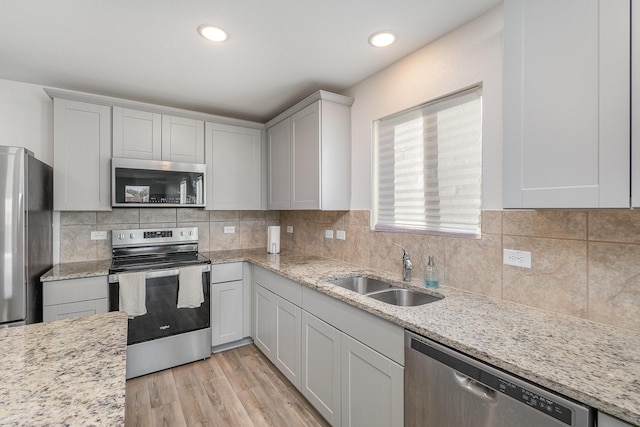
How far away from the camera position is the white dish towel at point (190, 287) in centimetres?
254

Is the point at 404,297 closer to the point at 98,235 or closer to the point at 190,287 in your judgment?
the point at 190,287

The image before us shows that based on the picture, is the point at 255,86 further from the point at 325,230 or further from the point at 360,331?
the point at 360,331

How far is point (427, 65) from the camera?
1.95 m

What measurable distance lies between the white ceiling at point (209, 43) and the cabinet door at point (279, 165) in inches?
16.9

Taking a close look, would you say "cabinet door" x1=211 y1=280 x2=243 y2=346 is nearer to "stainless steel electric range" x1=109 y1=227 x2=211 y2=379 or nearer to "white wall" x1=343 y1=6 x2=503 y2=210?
"stainless steel electric range" x1=109 y1=227 x2=211 y2=379

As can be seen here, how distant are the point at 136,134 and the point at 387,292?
2.52 metres

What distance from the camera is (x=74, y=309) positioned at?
223 cm

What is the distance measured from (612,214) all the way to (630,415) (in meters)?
0.81

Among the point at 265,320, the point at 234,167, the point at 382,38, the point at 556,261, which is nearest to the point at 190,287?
the point at 265,320

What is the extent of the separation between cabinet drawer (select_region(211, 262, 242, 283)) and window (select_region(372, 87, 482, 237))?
1391mm

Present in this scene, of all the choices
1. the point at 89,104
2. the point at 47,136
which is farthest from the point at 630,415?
the point at 47,136

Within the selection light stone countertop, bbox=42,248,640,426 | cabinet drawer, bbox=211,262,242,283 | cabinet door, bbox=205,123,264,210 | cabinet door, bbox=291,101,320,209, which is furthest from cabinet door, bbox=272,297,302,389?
cabinet door, bbox=205,123,264,210

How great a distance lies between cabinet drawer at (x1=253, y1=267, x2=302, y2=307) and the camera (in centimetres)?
215

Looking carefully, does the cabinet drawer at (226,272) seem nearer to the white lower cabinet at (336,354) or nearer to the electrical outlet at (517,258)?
the white lower cabinet at (336,354)
